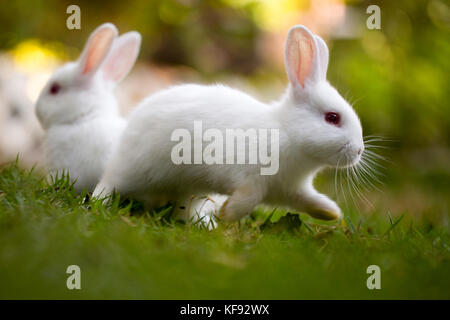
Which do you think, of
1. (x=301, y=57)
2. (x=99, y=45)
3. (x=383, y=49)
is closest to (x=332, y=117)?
(x=301, y=57)

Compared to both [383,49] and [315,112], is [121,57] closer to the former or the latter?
[315,112]

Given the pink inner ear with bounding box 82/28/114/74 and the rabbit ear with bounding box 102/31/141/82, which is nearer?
the pink inner ear with bounding box 82/28/114/74

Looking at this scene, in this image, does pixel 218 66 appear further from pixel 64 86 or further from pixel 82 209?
pixel 82 209

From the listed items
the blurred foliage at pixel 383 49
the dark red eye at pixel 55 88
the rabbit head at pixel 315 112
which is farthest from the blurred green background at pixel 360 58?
the rabbit head at pixel 315 112

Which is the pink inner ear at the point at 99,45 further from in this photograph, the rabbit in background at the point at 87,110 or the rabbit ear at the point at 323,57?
the rabbit ear at the point at 323,57

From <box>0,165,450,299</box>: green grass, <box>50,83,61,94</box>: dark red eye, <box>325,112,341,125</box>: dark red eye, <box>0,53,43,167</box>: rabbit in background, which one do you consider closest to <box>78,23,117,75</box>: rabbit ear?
<box>50,83,61,94</box>: dark red eye

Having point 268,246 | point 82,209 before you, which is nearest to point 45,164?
point 82,209

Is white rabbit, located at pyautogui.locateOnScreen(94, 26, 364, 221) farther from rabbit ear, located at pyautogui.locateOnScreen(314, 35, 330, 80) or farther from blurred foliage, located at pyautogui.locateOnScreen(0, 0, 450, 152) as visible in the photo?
blurred foliage, located at pyautogui.locateOnScreen(0, 0, 450, 152)
